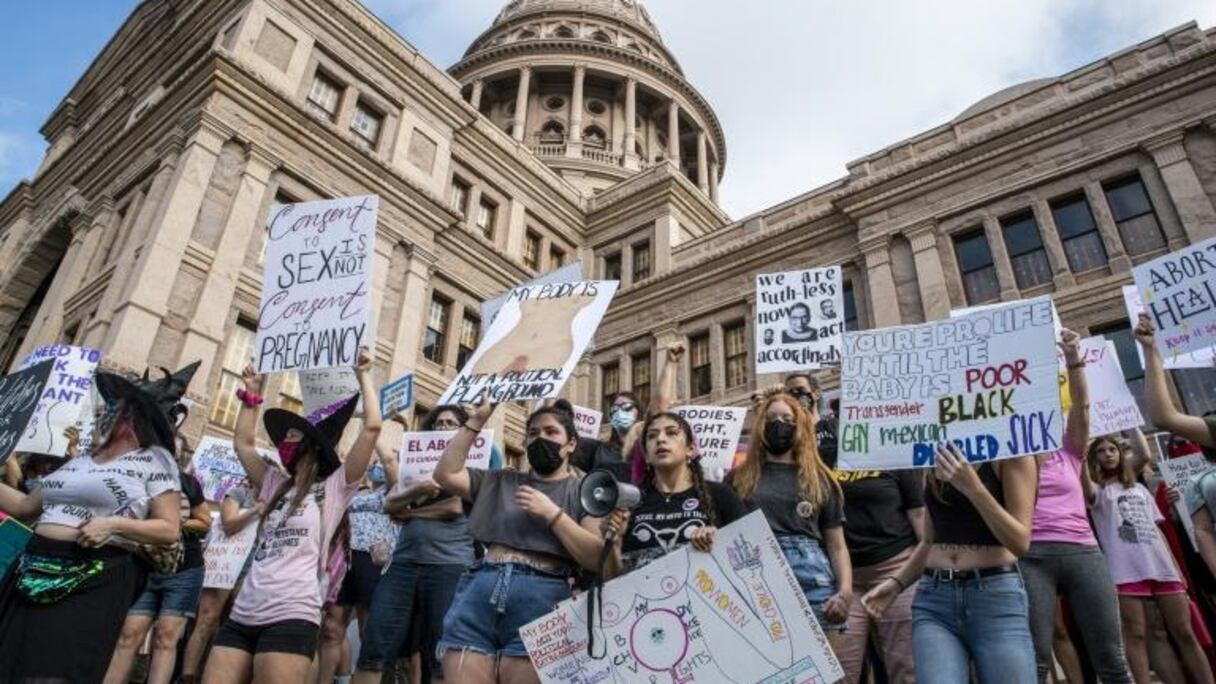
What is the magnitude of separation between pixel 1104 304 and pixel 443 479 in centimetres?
1544

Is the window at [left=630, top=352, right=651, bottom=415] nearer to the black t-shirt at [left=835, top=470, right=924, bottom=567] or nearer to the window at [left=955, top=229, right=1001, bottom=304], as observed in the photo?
the window at [left=955, top=229, right=1001, bottom=304]

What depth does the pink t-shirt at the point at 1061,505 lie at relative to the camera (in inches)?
153

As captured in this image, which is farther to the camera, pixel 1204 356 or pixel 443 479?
pixel 1204 356

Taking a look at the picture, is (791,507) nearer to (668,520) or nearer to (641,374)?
(668,520)

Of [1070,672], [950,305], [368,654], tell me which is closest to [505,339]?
[368,654]

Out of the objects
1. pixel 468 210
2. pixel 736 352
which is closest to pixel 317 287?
pixel 736 352

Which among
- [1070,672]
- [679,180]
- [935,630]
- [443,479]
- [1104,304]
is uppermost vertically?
[679,180]

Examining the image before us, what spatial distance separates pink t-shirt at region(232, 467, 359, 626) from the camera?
3643 mm

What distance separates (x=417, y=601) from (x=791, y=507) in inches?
110

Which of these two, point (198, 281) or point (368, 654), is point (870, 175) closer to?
point (198, 281)

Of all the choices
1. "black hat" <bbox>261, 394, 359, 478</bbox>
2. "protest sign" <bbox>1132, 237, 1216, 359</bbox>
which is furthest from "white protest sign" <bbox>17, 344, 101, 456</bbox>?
"protest sign" <bbox>1132, 237, 1216, 359</bbox>

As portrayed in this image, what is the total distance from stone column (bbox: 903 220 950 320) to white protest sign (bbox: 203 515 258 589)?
47.2ft

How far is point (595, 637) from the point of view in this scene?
3316 mm

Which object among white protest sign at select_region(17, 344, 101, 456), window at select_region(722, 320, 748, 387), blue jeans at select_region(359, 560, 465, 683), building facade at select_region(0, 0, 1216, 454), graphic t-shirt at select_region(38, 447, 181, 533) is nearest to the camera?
Result: graphic t-shirt at select_region(38, 447, 181, 533)
